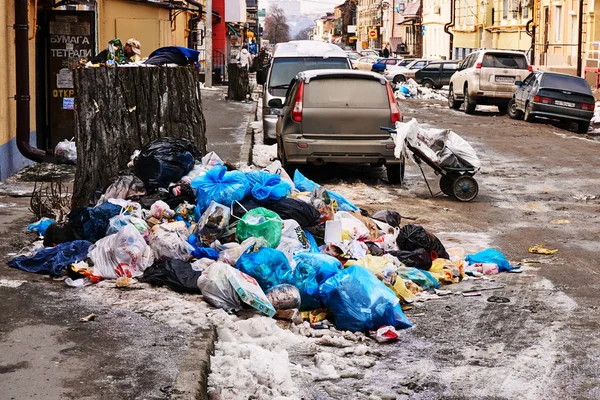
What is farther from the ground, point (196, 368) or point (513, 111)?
point (513, 111)

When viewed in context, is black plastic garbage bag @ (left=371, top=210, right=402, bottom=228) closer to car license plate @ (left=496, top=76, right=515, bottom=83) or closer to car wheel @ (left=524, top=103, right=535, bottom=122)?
car wheel @ (left=524, top=103, right=535, bottom=122)

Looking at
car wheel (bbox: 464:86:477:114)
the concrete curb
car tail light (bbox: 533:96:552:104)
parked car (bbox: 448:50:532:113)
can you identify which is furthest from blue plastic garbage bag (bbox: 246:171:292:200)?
car wheel (bbox: 464:86:477:114)

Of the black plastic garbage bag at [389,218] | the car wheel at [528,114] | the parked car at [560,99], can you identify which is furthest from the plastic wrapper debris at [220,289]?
the car wheel at [528,114]

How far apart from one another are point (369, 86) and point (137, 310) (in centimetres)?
821

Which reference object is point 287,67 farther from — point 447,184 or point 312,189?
point 312,189

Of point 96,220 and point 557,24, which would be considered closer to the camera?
point 96,220

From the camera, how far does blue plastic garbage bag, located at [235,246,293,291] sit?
740 cm

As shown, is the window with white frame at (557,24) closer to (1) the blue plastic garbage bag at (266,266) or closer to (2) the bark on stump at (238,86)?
(2) the bark on stump at (238,86)

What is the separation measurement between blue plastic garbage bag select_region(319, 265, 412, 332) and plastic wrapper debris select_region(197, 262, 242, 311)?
0.72 m

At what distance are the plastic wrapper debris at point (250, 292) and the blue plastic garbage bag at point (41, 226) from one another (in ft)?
8.61

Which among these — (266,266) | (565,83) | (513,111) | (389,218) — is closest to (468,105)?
(513,111)

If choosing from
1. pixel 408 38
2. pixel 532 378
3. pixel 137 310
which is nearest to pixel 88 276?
pixel 137 310

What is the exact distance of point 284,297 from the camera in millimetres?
7191

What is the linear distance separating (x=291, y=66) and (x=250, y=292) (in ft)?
41.4
